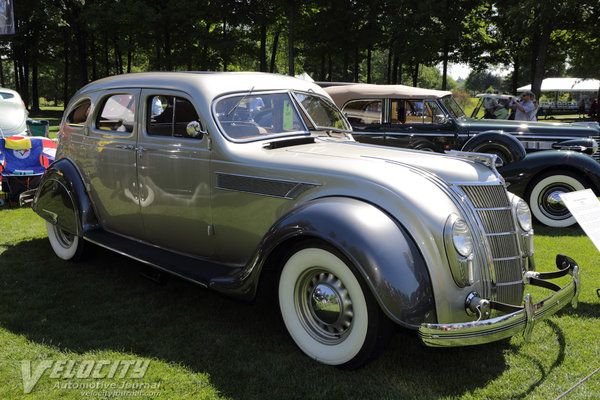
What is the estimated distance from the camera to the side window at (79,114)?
16.8 feet

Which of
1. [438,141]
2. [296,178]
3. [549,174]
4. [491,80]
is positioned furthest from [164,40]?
[491,80]

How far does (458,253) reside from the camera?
2803mm

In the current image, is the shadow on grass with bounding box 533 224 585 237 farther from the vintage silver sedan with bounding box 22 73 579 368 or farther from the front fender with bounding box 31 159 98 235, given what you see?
the front fender with bounding box 31 159 98 235

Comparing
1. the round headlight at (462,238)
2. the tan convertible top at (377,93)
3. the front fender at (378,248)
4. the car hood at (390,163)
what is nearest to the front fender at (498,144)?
the tan convertible top at (377,93)

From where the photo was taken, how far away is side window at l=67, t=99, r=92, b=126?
5.13m

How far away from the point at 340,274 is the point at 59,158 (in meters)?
3.96

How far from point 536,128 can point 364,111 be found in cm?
305

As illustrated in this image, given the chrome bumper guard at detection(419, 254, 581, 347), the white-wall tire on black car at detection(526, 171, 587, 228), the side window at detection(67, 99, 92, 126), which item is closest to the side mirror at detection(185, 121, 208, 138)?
the side window at detection(67, 99, 92, 126)

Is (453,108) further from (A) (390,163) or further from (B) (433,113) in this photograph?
(A) (390,163)

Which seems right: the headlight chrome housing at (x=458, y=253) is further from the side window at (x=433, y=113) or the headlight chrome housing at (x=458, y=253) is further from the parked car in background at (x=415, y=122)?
the side window at (x=433, y=113)

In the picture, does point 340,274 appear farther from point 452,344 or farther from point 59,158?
point 59,158

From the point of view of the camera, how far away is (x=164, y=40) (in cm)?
2692

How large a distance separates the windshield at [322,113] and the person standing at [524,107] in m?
6.52

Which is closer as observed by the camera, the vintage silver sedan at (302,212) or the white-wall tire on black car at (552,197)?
the vintage silver sedan at (302,212)
